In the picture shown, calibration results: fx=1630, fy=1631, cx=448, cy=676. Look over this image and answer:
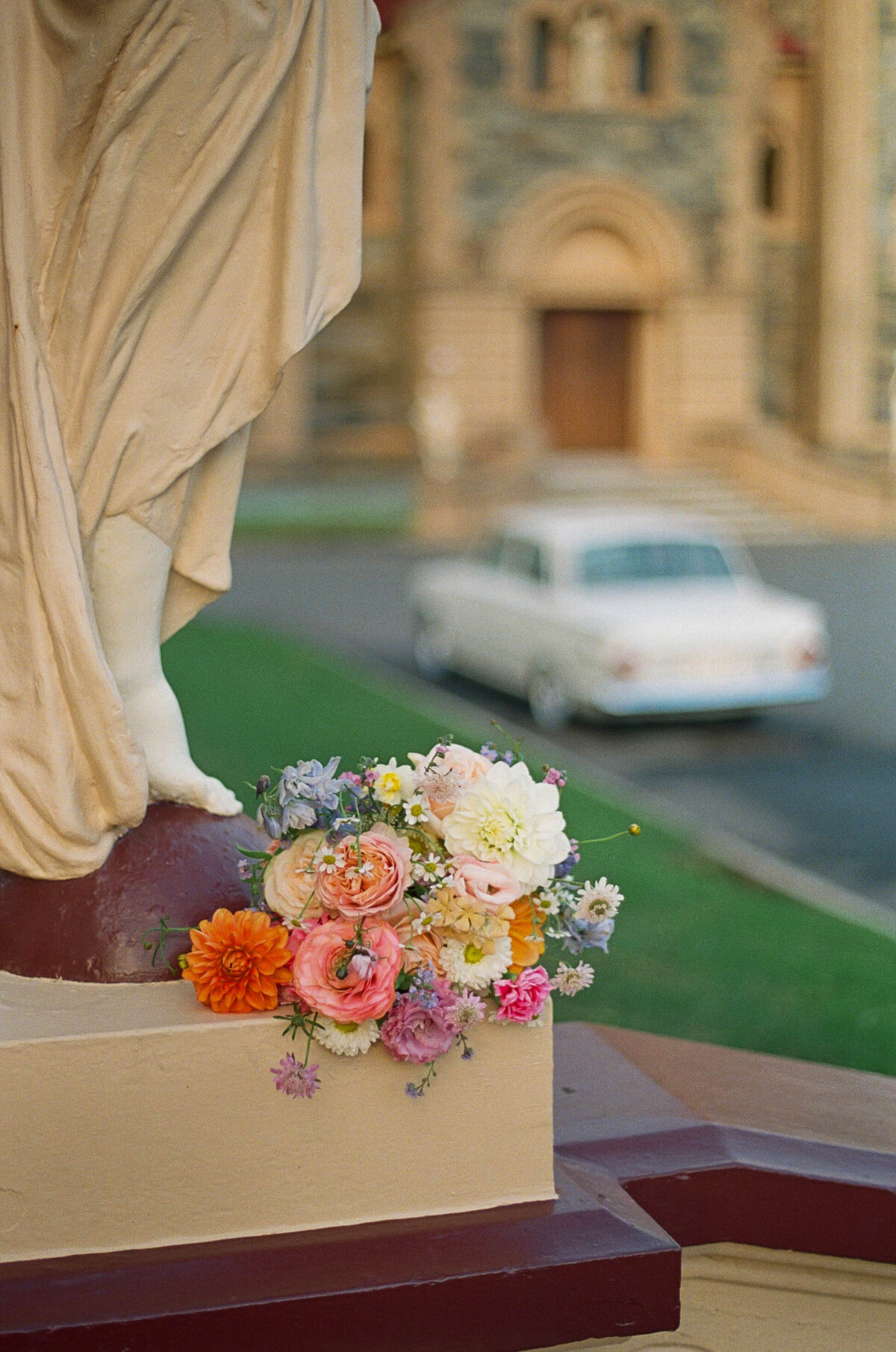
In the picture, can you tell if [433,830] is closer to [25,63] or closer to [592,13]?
[25,63]

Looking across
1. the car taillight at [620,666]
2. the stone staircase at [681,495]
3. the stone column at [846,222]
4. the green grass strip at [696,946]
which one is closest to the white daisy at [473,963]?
the green grass strip at [696,946]

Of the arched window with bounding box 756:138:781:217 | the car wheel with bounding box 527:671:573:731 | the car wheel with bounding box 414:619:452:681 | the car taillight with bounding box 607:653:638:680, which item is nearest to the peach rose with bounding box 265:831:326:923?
the car taillight with bounding box 607:653:638:680

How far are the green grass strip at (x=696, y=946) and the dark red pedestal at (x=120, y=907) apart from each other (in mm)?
2709

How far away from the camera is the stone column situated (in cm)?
3269

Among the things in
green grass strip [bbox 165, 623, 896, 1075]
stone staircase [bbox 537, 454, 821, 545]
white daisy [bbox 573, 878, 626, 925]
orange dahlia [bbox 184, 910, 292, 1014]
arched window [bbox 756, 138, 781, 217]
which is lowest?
green grass strip [bbox 165, 623, 896, 1075]

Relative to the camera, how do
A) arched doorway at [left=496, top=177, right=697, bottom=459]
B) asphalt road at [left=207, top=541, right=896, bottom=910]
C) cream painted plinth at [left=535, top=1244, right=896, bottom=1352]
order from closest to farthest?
cream painted plinth at [left=535, top=1244, right=896, bottom=1352] < asphalt road at [left=207, top=541, right=896, bottom=910] < arched doorway at [left=496, top=177, right=697, bottom=459]

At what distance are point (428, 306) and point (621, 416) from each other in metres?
4.76

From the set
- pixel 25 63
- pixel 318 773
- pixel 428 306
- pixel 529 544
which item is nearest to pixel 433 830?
pixel 318 773

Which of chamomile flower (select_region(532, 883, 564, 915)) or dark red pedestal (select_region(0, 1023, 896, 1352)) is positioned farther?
chamomile flower (select_region(532, 883, 564, 915))

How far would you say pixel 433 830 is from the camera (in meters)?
2.60

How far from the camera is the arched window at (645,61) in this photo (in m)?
32.1

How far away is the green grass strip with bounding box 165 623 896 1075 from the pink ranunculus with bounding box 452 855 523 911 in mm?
2843

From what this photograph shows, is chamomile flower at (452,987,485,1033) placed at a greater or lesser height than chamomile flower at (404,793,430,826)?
lesser

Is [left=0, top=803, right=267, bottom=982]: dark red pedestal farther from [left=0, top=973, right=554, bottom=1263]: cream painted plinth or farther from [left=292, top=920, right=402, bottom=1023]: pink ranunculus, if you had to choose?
[left=292, top=920, right=402, bottom=1023]: pink ranunculus
